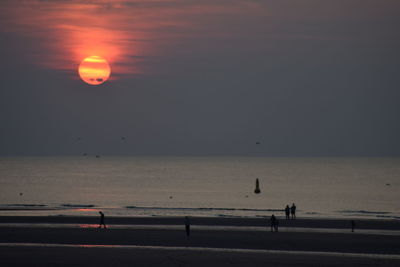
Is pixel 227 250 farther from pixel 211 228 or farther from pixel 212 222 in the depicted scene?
pixel 212 222

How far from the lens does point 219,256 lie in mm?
36938

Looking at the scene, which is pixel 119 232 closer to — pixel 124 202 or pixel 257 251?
pixel 257 251

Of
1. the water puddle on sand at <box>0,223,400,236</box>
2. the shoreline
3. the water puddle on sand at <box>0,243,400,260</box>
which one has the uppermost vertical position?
the shoreline

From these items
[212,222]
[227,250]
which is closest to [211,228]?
[212,222]

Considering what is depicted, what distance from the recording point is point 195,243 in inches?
1688

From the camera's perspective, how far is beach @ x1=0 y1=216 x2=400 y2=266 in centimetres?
3547

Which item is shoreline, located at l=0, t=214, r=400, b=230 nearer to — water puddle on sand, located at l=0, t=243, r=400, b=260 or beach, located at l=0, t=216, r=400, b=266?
beach, located at l=0, t=216, r=400, b=266

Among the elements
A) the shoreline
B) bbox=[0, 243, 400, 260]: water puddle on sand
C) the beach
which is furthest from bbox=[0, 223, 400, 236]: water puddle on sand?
bbox=[0, 243, 400, 260]: water puddle on sand

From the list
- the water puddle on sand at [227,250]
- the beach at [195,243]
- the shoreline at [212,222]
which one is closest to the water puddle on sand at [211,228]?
the beach at [195,243]

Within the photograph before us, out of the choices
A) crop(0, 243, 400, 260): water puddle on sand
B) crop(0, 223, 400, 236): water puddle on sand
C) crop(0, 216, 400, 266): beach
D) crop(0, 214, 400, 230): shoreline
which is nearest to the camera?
crop(0, 216, 400, 266): beach

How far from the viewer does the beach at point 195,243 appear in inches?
1396

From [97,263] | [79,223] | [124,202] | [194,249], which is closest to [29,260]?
[97,263]

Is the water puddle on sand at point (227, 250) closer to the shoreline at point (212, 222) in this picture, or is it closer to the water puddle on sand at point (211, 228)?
the water puddle on sand at point (211, 228)

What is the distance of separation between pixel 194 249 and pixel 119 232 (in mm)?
10727
